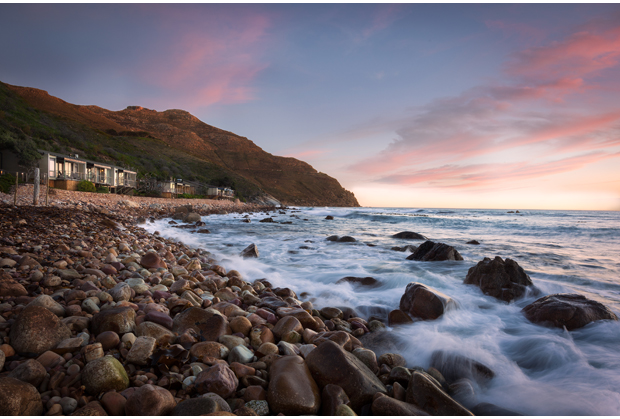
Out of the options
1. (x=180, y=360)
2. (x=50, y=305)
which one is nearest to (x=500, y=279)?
(x=180, y=360)

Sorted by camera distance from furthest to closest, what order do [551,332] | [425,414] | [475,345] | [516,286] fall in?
[516,286]
[551,332]
[475,345]
[425,414]

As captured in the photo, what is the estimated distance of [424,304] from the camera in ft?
15.5

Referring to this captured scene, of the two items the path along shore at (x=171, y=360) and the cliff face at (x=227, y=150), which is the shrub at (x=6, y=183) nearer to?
the path along shore at (x=171, y=360)

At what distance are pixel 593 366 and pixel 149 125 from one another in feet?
514

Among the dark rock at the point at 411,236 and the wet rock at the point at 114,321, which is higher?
the wet rock at the point at 114,321

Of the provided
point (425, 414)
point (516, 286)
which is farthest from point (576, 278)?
point (425, 414)

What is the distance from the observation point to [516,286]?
19.2ft

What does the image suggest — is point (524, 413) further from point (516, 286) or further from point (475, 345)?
point (516, 286)

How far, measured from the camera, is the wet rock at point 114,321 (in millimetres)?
2662

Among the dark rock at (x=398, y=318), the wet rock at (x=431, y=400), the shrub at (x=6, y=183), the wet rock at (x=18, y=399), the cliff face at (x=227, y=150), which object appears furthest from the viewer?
the cliff face at (x=227, y=150)

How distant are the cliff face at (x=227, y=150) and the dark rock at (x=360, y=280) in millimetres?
107814

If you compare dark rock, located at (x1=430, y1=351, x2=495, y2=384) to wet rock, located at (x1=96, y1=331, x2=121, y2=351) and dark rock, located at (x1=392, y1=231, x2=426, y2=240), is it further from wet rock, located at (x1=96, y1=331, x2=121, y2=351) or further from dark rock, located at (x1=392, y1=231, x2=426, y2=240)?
dark rock, located at (x1=392, y1=231, x2=426, y2=240)

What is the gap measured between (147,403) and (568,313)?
18.6 feet

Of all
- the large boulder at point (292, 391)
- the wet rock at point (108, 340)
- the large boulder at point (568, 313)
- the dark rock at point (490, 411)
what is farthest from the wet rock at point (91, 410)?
the large boulder at point (568, 313)
